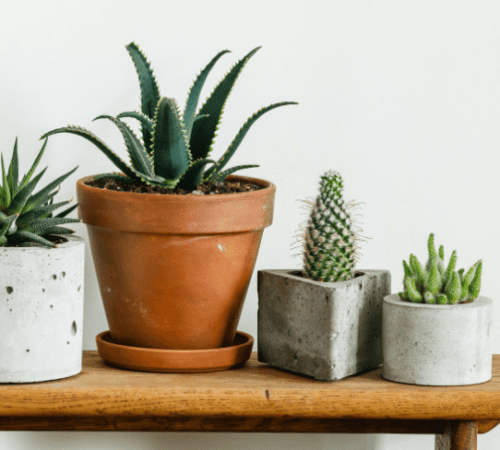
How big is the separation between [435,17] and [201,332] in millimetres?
680

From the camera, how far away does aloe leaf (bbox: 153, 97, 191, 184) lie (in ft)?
2.69

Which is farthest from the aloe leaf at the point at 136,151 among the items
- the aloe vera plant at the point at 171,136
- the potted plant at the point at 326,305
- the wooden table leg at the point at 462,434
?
the wooden table leg at the point at 462,434

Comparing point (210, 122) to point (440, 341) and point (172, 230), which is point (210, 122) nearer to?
point (172, 230)

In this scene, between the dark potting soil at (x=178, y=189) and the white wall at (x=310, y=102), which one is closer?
the dark potting soil at (x=178, y=189)

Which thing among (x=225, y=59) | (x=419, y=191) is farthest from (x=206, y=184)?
(x=419, y=191)

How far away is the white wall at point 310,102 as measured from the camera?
108 centimetres

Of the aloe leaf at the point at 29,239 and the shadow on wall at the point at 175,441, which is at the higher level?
the aloe leaf at the point at 29,239

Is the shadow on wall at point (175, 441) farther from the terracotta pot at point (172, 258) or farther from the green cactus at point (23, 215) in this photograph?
the green cactus at point (23, 215)

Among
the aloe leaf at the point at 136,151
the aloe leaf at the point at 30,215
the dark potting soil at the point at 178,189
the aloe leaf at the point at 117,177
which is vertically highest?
the aloe leaf at the point at 136,151

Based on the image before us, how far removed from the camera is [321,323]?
2.84 ft

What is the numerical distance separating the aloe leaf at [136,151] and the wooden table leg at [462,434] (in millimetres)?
554

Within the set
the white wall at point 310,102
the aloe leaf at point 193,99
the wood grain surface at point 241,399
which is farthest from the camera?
the white wall at point 310,102

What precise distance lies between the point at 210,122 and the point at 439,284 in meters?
0.40

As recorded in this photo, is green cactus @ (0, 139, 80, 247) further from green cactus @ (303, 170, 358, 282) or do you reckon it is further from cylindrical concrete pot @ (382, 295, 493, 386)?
cylindrical concrete pot @ (382, 295, 493, 386)
